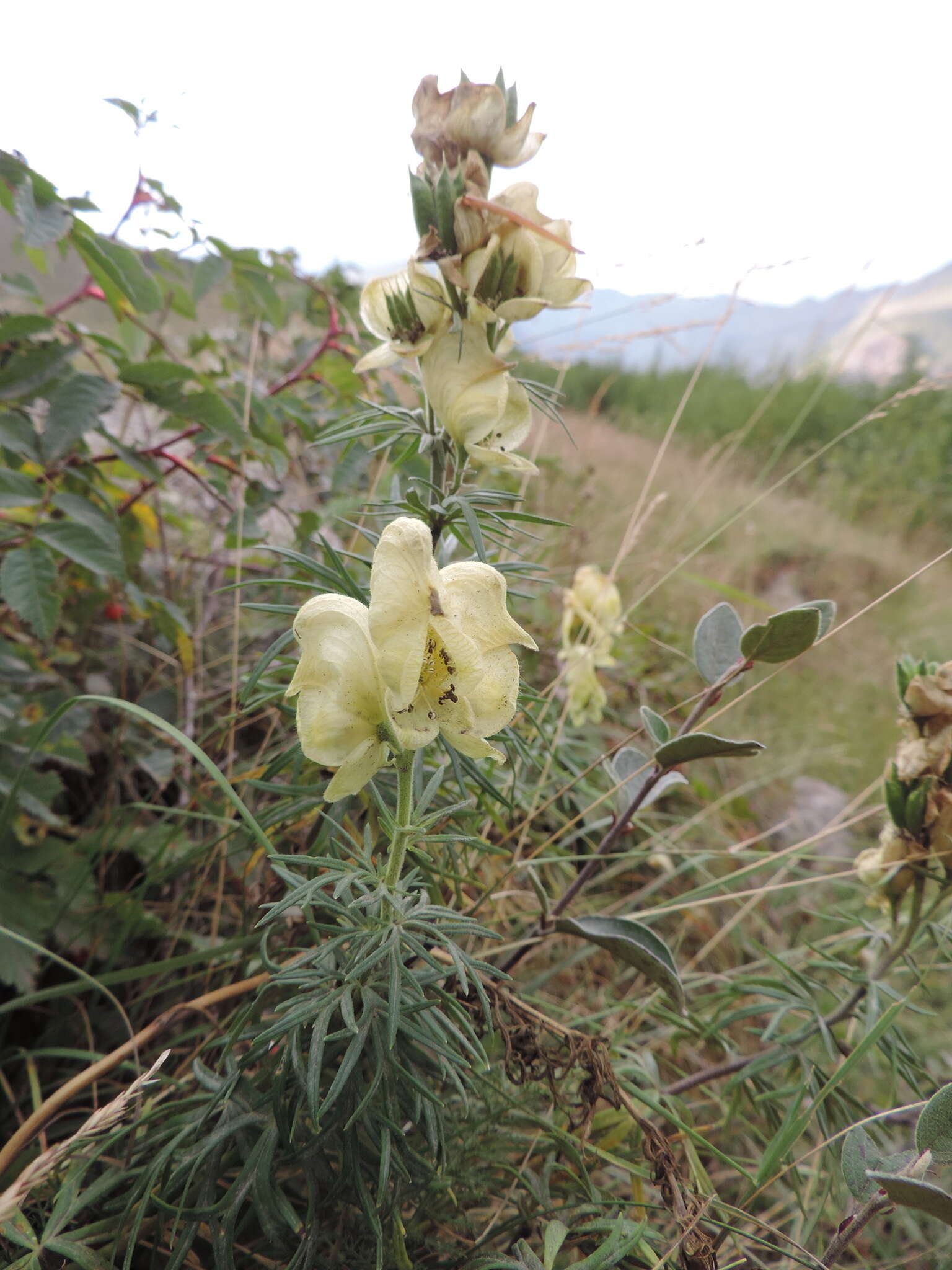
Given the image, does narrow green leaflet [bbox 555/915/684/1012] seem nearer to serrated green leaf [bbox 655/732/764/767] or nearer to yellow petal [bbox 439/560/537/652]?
serrated green leaf [bbox 655/732/764/767]

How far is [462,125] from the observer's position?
2.72 feet

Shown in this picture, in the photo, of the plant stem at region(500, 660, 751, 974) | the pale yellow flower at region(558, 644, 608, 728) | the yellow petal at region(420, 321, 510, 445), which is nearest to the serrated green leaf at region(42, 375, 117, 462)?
the yellow petal at region(420, 321, 510, 445)

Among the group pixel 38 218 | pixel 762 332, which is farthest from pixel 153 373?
pixel 762 332

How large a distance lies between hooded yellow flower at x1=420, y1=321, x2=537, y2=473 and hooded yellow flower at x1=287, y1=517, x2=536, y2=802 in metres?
0.23

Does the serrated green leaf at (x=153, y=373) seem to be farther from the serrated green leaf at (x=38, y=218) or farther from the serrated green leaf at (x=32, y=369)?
the serrated green leaf at (x=38, y=218)

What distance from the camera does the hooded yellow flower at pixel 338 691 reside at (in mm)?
638

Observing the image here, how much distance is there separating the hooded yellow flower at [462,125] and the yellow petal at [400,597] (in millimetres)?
489

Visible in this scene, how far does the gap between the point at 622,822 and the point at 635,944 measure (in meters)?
0.20

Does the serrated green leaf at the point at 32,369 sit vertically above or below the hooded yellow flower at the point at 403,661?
above

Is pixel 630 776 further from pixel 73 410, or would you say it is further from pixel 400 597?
pixel 73 410

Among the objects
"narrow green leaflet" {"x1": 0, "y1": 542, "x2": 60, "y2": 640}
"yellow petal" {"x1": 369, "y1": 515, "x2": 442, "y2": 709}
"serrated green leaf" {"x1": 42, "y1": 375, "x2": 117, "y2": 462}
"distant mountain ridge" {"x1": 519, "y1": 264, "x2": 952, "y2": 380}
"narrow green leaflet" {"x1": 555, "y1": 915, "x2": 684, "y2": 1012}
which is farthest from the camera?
"distant mountain ridge" {"x1": 519, "y1": 264, "x2": 952, "y2": 380}

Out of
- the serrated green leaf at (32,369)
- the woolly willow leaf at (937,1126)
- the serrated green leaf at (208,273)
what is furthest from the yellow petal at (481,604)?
the serrated green leaf at (208,273)

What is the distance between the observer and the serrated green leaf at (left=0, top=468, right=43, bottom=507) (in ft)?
3.71

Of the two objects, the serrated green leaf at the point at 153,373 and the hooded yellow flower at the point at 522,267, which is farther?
the serrated green leaf at the point at 153,373
